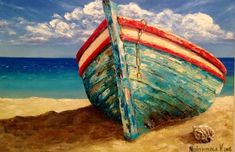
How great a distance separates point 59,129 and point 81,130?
0.39ft

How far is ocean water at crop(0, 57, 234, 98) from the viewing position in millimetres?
2064

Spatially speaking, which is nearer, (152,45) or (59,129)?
(152,45)

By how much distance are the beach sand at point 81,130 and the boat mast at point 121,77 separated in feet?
0.26

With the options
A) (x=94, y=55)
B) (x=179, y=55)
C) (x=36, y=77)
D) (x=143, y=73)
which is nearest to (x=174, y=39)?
(x=179, y=55)

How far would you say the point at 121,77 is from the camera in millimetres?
1931

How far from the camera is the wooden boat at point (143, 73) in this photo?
1.93 m

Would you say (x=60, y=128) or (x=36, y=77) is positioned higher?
(x=36, y=77)

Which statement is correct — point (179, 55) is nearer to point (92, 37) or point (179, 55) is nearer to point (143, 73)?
point (143, 73)

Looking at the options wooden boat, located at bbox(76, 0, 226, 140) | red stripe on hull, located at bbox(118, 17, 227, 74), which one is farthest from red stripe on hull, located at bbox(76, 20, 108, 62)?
red stripe on hull, located at bbox(118, 17, 227, 74)

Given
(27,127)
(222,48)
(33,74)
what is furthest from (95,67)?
(222,48)

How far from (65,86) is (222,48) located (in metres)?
0.87
